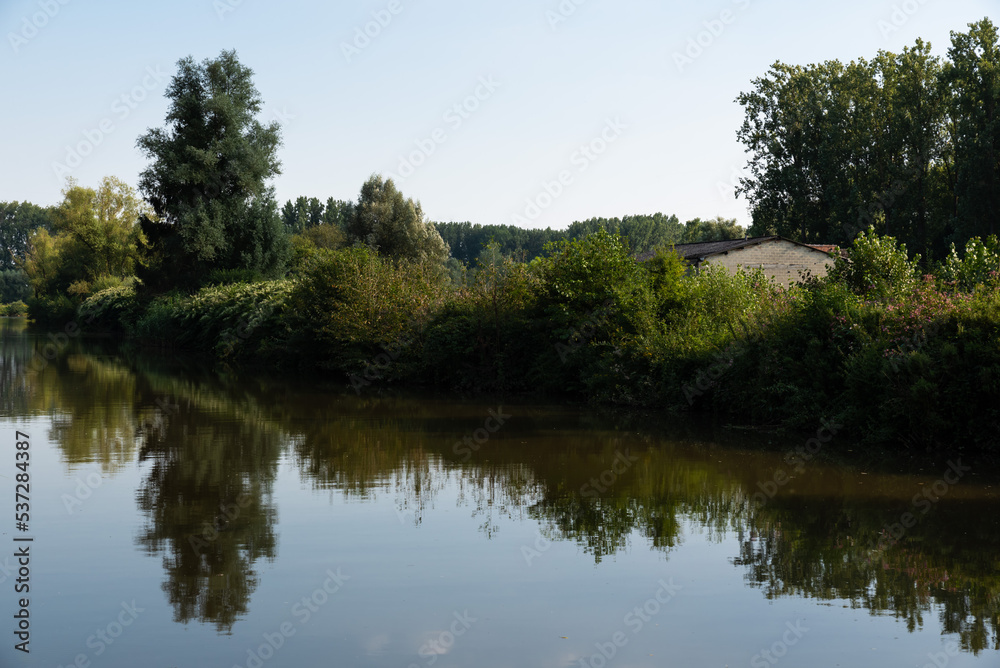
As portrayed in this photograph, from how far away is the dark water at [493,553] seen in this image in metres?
6.42

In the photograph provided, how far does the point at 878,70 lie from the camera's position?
2170 inches

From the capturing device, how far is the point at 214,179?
47.2 meters

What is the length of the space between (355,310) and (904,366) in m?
17.8

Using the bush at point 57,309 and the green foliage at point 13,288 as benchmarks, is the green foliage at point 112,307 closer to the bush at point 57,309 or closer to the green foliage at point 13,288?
the bush at point 57,309

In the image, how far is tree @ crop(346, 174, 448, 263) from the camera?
6354cm

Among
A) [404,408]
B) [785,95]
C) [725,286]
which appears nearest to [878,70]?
[785,95]

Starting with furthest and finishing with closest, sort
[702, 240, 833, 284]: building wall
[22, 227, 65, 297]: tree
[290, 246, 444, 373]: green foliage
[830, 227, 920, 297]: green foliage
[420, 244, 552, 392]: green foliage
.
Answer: [22, 227, 65, 297]: tree → [702, 240, 833, 284]: building wall → [290, 246, 444, 373]: green foliage → [420, 244, 552, 392]: green foliage → [830, 227, 920, 297]: green foliage

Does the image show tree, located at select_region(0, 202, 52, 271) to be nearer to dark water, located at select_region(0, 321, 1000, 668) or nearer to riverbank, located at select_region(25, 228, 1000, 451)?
riverbank, located at select_region(25, 228, 1000, 451)

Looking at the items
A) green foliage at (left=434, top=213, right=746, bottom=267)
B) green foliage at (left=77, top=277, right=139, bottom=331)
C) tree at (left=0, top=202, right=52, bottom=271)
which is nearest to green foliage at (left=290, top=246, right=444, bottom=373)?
green foliage at (left=77, top=277, right=139, bottom=331)

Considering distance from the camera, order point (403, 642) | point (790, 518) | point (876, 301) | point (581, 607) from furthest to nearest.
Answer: point (876, 301) → point (790, 518) → point (581, 607) → point (403, 642)

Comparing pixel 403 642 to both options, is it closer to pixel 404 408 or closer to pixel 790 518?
pixel 790 518

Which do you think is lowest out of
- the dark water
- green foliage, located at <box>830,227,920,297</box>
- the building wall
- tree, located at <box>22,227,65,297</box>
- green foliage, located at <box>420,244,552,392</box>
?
the dark water

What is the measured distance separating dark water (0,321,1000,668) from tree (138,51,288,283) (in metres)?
32.1

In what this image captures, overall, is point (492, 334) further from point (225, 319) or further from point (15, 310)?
point (15, 310)
